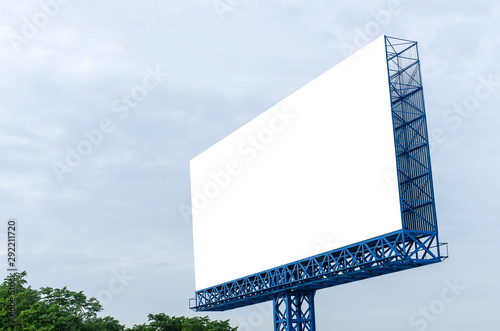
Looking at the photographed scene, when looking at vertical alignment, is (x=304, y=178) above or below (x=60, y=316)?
above

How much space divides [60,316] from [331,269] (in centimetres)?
2245

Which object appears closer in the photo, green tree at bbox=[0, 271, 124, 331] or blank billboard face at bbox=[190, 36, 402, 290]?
blank billboard face at bbox=[190, 36, 402, 290]

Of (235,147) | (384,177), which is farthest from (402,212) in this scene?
(235,147)

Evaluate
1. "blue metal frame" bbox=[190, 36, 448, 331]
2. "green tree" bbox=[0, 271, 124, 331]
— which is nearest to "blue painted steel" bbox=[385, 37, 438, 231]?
"blue metal frame" bbox=[190, 36, 448, 331]

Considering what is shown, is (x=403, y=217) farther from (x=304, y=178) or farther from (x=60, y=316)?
(x=60, y=316)

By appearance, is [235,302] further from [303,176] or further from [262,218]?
[303,176]

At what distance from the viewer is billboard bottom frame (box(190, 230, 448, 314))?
31688mm

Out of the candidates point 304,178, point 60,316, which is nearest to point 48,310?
point 60,316

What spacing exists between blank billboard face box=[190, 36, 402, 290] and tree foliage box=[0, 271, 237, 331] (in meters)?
11.1

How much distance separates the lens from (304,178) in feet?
128

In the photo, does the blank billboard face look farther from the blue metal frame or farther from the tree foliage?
the tree foliage

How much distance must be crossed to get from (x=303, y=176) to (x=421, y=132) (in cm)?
852

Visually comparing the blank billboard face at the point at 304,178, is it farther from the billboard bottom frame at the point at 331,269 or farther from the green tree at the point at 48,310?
the green tree at the point at 48,310

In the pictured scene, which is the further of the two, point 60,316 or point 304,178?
point 60,316
